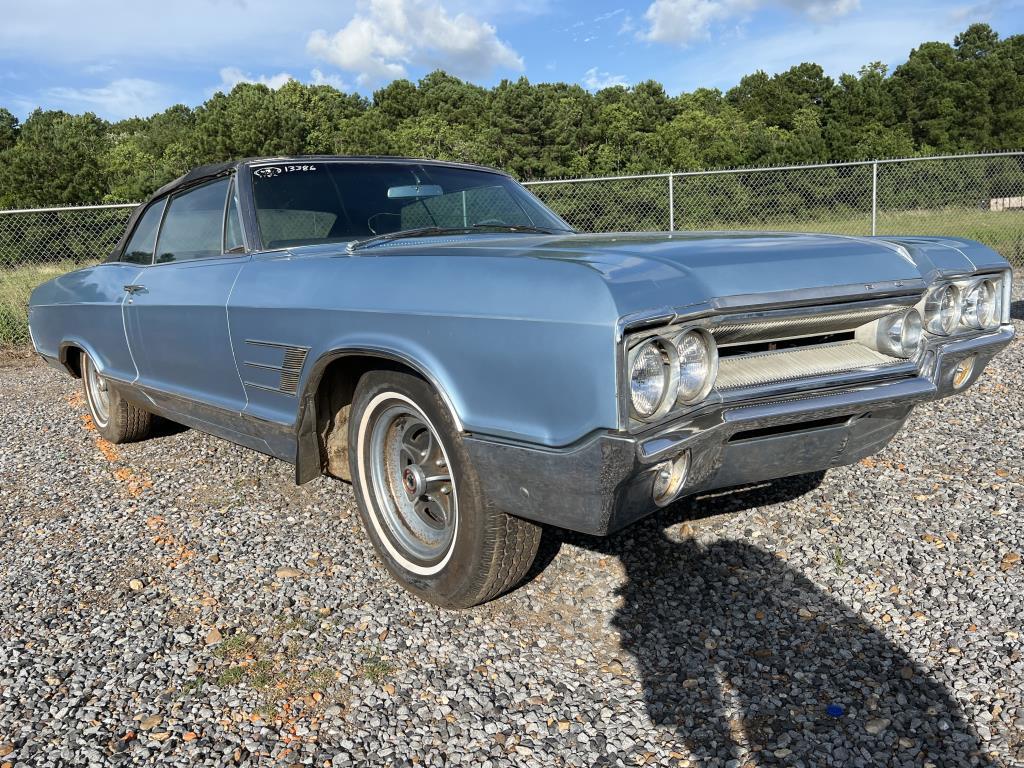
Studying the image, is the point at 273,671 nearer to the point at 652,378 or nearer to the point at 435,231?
the point at 652,378

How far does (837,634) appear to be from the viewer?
2.39 metres

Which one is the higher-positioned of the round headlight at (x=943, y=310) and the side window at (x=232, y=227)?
the side window at (x=232, y=227)

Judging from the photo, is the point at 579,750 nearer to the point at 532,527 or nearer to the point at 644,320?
the point at 532,527

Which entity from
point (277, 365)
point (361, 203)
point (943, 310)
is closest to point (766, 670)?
point (943, 310)

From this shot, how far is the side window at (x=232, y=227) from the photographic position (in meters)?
3.40

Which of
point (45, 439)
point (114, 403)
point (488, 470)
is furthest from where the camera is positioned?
point (45, 439)

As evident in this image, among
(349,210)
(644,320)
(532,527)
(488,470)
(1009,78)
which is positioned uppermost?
(1009,78)

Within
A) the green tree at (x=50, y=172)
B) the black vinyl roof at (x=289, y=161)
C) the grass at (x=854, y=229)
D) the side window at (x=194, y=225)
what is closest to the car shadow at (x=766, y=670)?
the black vinyl roof at (x=289, y=161)

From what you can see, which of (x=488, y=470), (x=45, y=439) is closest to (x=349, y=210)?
(x=488, y=470)

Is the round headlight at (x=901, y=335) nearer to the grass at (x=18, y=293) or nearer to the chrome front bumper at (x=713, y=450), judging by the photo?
the chrome front bumper at (x=713, y=450)

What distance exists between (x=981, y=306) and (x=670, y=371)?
1.57 metres

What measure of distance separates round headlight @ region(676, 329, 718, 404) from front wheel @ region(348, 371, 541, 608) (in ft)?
2.11

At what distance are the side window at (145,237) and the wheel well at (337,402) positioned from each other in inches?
75.8

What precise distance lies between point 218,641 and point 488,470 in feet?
3.67
